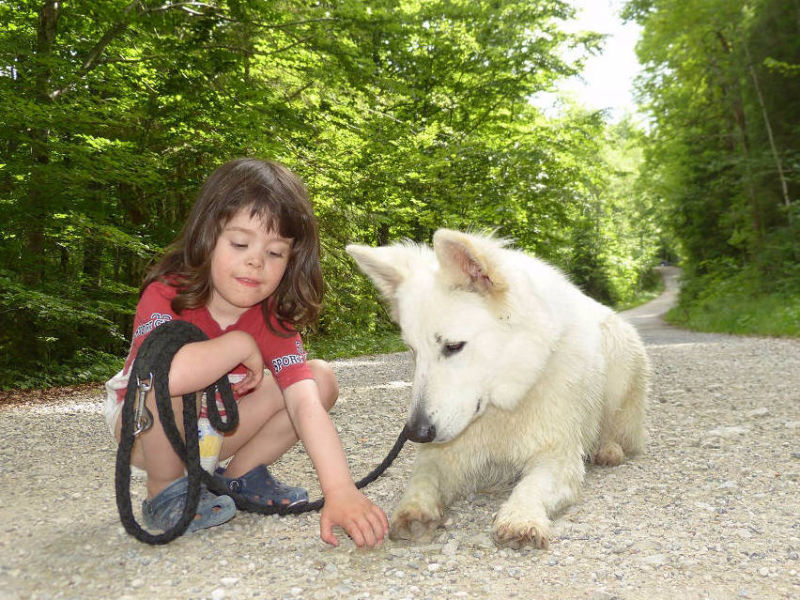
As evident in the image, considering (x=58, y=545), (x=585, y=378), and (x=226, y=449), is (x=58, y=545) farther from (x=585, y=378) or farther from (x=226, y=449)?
(x=585, y=378)

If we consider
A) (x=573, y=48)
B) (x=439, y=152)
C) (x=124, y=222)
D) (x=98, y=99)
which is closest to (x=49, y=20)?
(x=98, y=99)

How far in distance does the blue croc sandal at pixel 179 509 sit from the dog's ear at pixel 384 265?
1.17 meters

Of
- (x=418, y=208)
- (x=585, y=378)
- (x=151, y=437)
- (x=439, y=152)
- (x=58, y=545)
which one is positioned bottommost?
(x=58, y=545)

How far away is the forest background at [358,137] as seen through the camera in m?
7.62

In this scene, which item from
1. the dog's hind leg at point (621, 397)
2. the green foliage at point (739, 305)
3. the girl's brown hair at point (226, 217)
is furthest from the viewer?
the green foliage at point (739, 305)

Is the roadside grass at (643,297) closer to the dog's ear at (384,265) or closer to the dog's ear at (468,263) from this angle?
the dog's ear at (384,265)

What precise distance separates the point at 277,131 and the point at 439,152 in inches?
180

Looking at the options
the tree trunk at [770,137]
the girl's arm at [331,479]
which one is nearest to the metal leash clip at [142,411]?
the girl's arm at [331,479]

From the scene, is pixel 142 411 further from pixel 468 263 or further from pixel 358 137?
pixel 358 137

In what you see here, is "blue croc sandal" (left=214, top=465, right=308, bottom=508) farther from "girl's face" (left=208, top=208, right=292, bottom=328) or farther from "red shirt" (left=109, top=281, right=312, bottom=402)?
"girl's face" (left=208, top=208, right=292, bottom=328)

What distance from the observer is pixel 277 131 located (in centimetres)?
882

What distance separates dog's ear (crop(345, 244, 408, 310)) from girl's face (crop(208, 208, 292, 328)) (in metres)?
0.45

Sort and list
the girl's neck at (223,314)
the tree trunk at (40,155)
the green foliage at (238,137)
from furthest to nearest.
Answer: the green foliage at (238,137), the tree trunk at (40,155), the girl's neck at (223,314)

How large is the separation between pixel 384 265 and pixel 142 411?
1217 millimetres
